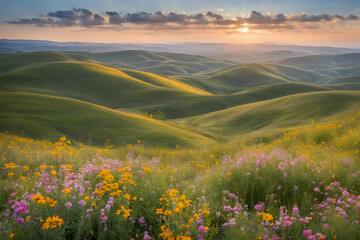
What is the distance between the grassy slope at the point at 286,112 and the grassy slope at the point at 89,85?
3722 cm

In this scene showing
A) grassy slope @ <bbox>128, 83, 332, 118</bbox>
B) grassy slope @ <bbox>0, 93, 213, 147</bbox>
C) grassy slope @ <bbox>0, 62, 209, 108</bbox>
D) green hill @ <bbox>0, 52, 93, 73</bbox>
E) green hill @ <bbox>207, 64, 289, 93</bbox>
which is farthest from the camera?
green hill @ <bbox>207, 64, 289, 93</bbox>

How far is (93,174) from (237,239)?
3552 mm

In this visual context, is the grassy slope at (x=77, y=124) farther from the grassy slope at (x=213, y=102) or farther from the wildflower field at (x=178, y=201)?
the grassy slope at (x=213, y=102)

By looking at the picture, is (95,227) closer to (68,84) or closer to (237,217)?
(237,217)

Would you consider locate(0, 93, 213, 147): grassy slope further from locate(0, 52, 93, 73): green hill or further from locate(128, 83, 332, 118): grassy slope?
locate(0, 52, 93, 73): green hill

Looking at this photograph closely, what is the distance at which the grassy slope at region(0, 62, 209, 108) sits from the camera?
7488cm

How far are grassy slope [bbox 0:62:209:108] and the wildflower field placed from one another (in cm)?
7192

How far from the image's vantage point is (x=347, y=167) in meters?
6.82

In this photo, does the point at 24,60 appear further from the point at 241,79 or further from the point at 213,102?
the point at 241,79

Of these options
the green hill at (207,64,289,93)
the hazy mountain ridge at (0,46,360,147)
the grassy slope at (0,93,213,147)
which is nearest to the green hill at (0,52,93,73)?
the hazy mountain ridge at (0,46,360,147)

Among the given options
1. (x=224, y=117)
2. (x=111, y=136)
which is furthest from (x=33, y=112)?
(x=224, y=117)

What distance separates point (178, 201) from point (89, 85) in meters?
87.4

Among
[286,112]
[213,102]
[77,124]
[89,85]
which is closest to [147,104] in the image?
[213,102]

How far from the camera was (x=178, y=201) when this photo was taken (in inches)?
174
